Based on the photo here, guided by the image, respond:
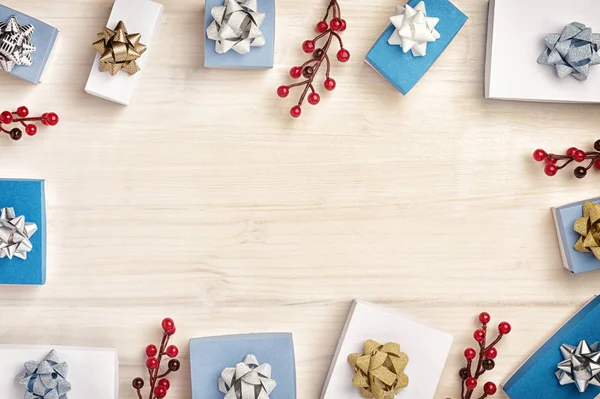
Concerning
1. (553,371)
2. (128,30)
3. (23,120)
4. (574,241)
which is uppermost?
(128,30)

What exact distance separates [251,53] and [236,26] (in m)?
0.04

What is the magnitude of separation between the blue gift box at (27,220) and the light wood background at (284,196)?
0.08 feet

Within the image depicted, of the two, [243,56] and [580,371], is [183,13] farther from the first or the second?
[580,371]

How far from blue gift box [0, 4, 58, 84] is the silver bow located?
0.79m

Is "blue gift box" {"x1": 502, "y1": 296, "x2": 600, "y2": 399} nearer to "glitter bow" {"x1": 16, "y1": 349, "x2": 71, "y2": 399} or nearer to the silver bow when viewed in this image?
the silver bow

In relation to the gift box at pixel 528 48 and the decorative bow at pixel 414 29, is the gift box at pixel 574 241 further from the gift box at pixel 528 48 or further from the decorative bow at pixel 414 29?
the decorative bow at pixel 414 29

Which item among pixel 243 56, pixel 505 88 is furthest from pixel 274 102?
pixel 505 88

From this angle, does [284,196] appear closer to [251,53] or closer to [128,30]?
[251,53]

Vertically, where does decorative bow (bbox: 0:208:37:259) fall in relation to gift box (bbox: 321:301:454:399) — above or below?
above

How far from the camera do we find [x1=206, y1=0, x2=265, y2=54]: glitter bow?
31.8 inches

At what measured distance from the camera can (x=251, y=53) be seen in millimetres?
833

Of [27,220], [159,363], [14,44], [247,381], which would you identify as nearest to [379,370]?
[247,381]

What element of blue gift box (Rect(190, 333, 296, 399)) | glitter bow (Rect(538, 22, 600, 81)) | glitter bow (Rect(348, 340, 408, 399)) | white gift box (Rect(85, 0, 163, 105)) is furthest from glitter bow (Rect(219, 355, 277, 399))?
glitter bow (Rect(538, 22, 600, 81))

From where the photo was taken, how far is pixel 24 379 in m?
0.82
